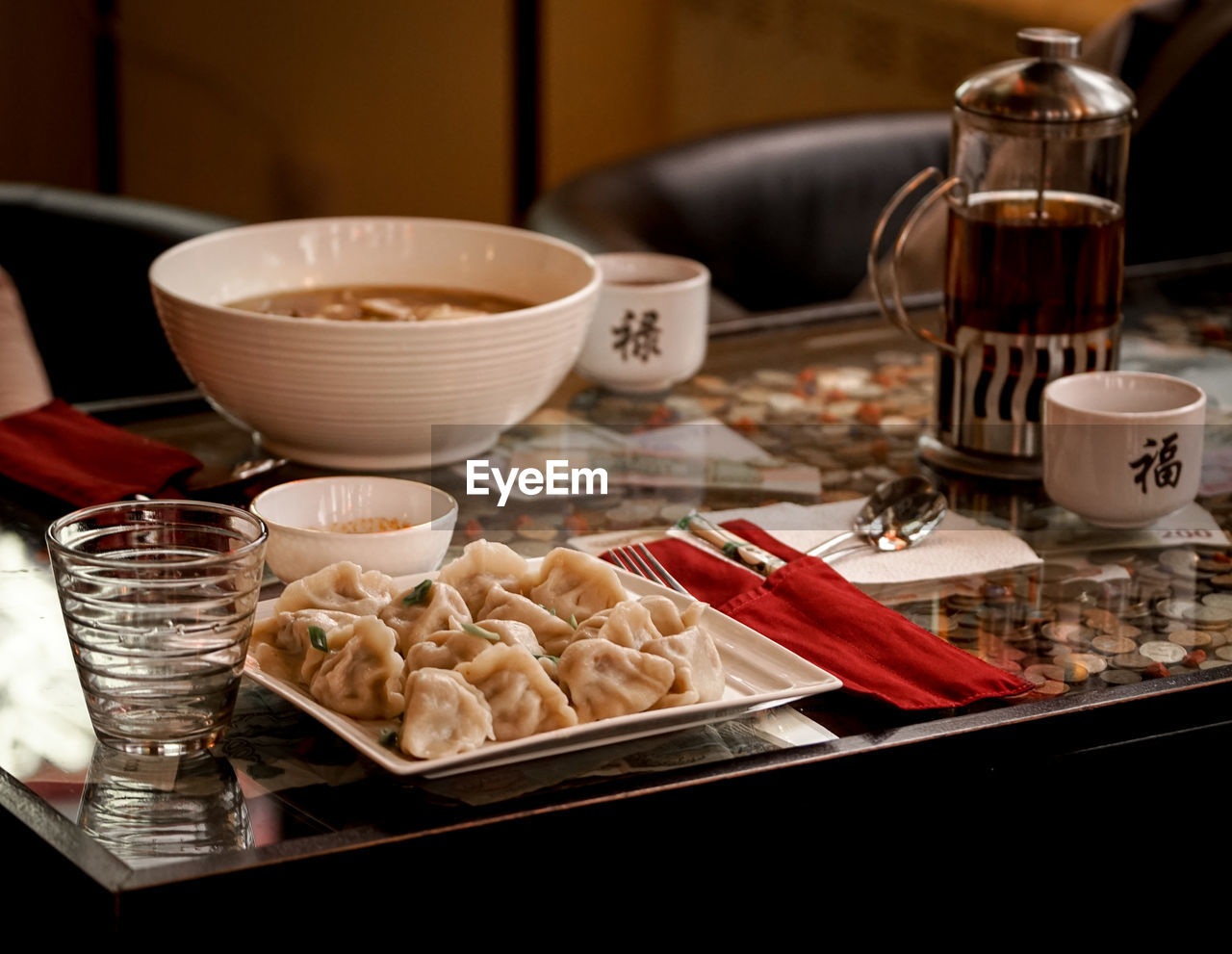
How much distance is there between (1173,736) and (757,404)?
0.62 m

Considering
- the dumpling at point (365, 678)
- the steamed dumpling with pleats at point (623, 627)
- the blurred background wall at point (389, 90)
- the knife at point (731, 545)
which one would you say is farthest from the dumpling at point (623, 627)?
the blurred background wall at point (389, 90)

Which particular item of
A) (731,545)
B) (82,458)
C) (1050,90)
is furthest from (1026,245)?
(82,458)

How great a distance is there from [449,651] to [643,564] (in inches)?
10.5

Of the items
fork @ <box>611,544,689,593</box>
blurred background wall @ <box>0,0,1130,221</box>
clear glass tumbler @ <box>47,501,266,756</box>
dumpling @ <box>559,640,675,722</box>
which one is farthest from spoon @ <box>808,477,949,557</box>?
blurred background wall @ <box>0,0,1130,221</box>

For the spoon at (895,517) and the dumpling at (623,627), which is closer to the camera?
the dumpling at (623,627)

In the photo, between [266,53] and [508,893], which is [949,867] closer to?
[508,893]

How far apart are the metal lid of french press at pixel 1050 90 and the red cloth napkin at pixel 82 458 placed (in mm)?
680

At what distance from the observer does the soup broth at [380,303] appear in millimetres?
1322

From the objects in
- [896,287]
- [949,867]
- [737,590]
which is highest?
[896,287]

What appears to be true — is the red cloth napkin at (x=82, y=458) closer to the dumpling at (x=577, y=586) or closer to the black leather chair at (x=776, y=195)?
the dumpling at (x=577, y=586)

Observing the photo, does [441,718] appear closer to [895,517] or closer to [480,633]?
[480,633]

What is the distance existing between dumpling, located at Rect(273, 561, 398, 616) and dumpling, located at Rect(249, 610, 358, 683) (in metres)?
0.01

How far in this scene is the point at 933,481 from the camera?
1.29m

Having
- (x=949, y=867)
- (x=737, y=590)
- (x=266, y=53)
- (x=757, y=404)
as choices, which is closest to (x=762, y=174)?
(x=757, y=404)
